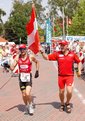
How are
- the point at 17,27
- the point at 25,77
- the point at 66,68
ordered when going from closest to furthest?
the point at 25,77 → the point at 66,68 → the point at 17,27

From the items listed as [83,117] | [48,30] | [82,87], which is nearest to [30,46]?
[83,117]

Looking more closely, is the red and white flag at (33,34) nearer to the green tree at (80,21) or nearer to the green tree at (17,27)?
the green tree at (80,21)

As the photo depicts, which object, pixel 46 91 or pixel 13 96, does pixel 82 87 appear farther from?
pixel 13 96

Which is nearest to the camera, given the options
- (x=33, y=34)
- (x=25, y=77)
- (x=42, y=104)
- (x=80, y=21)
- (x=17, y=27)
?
(x=25, y=77)

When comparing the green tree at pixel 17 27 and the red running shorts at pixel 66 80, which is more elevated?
the red running shorts at pixel 66 80

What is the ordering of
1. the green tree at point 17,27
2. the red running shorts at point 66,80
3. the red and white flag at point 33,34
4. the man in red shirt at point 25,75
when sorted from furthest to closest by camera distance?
1. the green tree at point 17,27
2. the red and white flag at point 33,34
3. the red running shorts at point 66,80
4. the man in red shirt at point 25,75

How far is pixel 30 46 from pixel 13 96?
109 inches

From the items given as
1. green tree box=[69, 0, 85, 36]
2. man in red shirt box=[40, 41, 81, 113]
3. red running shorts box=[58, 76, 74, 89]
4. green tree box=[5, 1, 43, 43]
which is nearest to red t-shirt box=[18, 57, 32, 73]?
man in red shirt box=[40, 41, 81, 113]

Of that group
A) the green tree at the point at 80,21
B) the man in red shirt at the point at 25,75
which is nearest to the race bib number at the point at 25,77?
the man in red shirt at the point at 25,75

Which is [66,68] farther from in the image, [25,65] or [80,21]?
[80,21]

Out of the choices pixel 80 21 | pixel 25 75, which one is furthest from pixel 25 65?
pixel 80 21

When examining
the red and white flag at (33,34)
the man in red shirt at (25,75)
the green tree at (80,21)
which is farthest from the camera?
the green tree at (80,21)

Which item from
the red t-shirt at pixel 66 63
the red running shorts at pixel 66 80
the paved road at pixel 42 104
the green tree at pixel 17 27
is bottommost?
the green tree at pixel 17 27

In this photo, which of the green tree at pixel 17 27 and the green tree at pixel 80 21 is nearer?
the green tree at pixel 80 21
